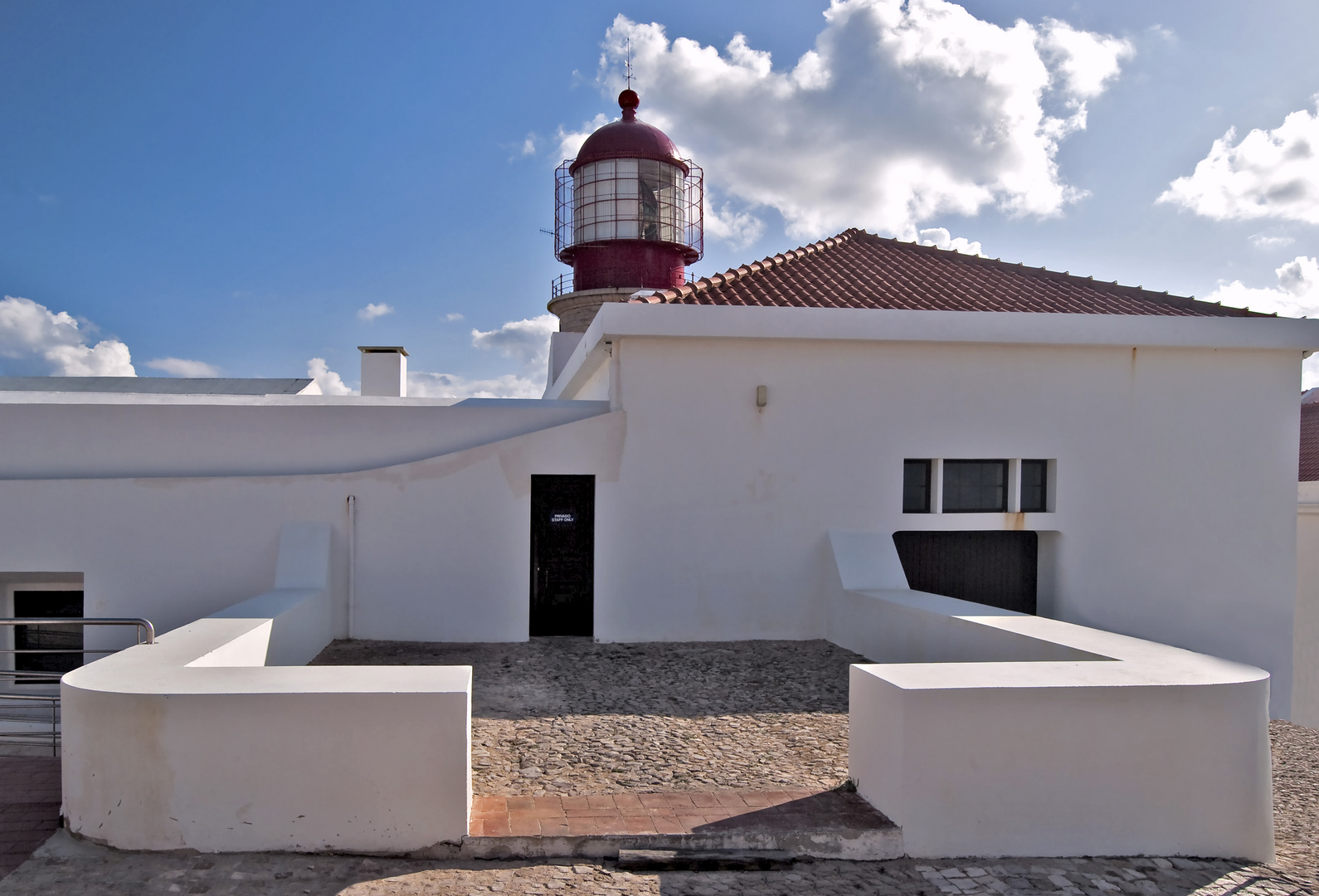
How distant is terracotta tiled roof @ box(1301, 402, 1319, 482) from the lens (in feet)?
61.6

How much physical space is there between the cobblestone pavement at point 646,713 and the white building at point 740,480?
26.7 inches

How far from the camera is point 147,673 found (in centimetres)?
469

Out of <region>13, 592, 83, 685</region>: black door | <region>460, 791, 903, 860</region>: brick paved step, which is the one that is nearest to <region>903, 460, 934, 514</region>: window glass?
<region>460, 791, 903, 860</region>: brick paved step

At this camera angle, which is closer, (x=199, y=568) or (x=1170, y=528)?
(x=199, y=568)

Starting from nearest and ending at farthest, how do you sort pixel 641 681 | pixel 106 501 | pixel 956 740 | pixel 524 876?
pixel 524 876 → pixel 956 740 → pixel 641 681 → pixel 106 501

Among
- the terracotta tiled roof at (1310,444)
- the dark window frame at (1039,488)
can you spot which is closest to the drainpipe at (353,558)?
the dark window frame at (1039,488)

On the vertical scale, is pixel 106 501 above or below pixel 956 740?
above

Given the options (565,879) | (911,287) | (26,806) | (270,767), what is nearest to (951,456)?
(911,287)

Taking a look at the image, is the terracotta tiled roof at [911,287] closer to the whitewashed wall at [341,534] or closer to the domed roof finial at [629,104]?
the whitewashed wall at [341,534]

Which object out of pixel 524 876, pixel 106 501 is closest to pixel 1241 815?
pixel 524 876

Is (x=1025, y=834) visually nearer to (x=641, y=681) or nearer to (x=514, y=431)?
(x=641, y=681)

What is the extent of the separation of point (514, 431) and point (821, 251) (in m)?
5.55

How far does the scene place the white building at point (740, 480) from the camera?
9352 mm

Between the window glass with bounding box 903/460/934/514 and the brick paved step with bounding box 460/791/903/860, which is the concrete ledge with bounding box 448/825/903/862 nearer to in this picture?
the brick paved step with bounding box 460/791/903/860
